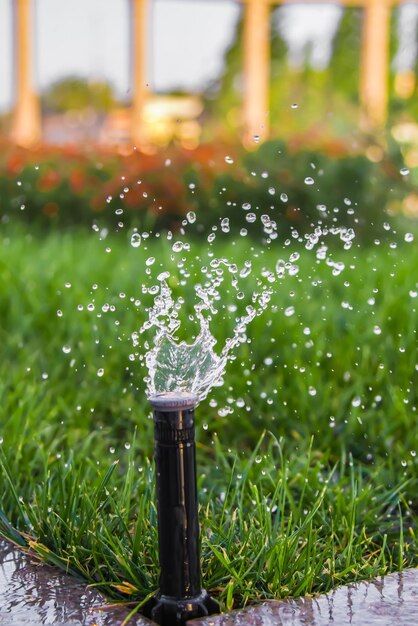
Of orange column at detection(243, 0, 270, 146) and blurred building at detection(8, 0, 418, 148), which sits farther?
orange column at detection(243, 0, 270, 146)

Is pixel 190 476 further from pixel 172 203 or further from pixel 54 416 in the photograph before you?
pixel 172 203

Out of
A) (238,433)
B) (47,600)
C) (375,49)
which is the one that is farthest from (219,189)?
(375,49)

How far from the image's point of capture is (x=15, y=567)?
2.17 m

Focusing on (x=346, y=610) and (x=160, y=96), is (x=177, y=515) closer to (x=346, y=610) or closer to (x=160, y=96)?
(x=346, y=610)

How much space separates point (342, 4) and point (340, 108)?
7.94 ft

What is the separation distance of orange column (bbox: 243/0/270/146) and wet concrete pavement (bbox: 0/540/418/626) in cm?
1221

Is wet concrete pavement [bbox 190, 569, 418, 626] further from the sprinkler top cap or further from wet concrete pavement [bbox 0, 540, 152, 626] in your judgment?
the sprinkler top cap

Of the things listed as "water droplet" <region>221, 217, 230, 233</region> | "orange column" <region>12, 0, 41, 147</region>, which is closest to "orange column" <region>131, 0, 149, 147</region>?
"orange column" <region>12, 0, 41, 147</region>

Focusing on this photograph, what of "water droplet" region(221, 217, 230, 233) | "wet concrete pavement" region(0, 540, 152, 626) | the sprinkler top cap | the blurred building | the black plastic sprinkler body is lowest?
"wet concrete pavement" region(0, 540, 152, 626)

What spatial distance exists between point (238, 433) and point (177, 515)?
4.48ft

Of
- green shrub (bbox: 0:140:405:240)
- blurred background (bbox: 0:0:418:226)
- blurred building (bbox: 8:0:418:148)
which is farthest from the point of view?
blurred background (bbox: 0:0:418:226)

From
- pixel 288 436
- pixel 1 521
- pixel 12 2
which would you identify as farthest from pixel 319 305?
pixel 12 2

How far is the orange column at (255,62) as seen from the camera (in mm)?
13953

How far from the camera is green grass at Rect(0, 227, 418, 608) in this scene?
2.18m
